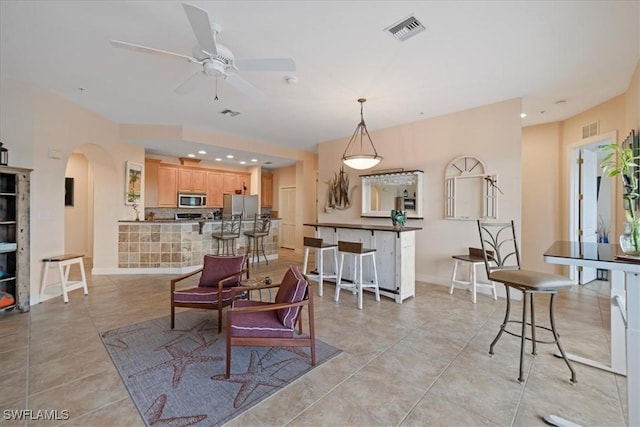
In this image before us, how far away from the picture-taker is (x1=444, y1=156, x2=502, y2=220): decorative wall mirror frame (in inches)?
167

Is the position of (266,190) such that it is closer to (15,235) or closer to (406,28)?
(15,235)

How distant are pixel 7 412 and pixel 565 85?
6132mm

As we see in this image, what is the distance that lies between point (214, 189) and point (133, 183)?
2.76 meters

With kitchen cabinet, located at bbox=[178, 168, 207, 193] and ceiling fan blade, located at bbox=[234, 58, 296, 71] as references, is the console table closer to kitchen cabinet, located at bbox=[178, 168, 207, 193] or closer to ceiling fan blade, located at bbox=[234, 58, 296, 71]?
ceiling fan blade, located at bbox=[234, 58, 296, 71]

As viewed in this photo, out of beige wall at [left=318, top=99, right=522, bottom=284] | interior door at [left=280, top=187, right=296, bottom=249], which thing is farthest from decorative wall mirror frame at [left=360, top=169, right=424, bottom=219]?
interior door at [left=280, top=187, right=296, bottom=249]

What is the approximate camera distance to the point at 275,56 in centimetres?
291

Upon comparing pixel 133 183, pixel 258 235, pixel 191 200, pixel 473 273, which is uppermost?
pixel 133 183

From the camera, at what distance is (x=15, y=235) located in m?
3.47

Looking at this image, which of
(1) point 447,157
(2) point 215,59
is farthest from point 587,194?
(2) point 215,59

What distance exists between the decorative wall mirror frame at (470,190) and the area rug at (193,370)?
10.4 feet

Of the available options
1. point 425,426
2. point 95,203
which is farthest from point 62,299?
point 425,426

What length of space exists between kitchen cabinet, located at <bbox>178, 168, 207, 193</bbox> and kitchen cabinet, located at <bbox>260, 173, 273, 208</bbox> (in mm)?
1746

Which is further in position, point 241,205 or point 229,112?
point 241,205

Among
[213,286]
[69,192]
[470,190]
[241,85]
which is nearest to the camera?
[241,85]
